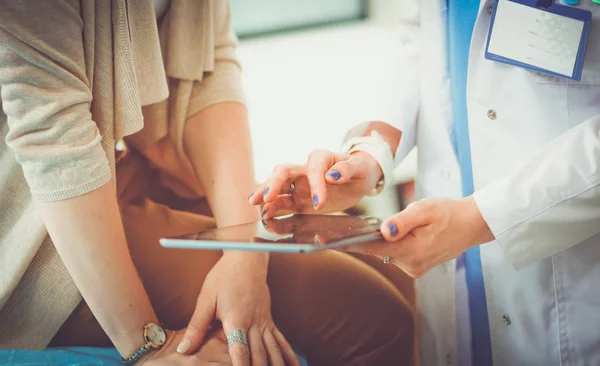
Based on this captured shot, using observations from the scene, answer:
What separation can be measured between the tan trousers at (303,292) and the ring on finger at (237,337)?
104 mm

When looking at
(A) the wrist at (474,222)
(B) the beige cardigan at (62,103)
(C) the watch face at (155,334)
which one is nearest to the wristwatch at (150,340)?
(C) the watch face at (155,334)

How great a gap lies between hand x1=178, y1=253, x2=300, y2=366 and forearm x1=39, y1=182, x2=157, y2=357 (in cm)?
8

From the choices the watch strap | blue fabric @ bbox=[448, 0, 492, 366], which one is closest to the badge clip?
blue fabric @ bbox=[448, 0, 492, 366]

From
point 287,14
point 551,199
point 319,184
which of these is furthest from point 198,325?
point 287,14

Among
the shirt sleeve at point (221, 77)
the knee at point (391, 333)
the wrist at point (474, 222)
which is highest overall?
the shirt sleeve at point (221, 77)

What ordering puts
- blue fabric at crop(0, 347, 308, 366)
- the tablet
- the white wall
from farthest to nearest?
1. the white wall
2. blue fabric at crop(0, 347, 308, 366)
3. the tablet

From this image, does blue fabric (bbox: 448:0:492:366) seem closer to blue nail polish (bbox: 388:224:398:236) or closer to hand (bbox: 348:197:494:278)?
hand (bbox: 348:197:494:278)

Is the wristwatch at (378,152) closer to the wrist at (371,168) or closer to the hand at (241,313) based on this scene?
the wrist at (371,168)

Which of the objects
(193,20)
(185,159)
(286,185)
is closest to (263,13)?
(193,20)

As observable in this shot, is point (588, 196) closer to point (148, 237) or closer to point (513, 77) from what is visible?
point (513, 77)

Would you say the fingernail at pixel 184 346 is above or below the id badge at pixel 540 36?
below

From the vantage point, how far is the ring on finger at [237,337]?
63cm

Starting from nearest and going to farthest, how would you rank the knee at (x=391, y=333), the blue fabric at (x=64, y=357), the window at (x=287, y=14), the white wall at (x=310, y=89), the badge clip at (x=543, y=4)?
the blue fabric at (x=64, y=357) < the badge clip at (x=543, y=4) < the knee at (x=391, y=333) < the window at (x=287, y=14) < the white wall at (x=310, y=89)

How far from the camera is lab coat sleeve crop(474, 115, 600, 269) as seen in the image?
58 cm
